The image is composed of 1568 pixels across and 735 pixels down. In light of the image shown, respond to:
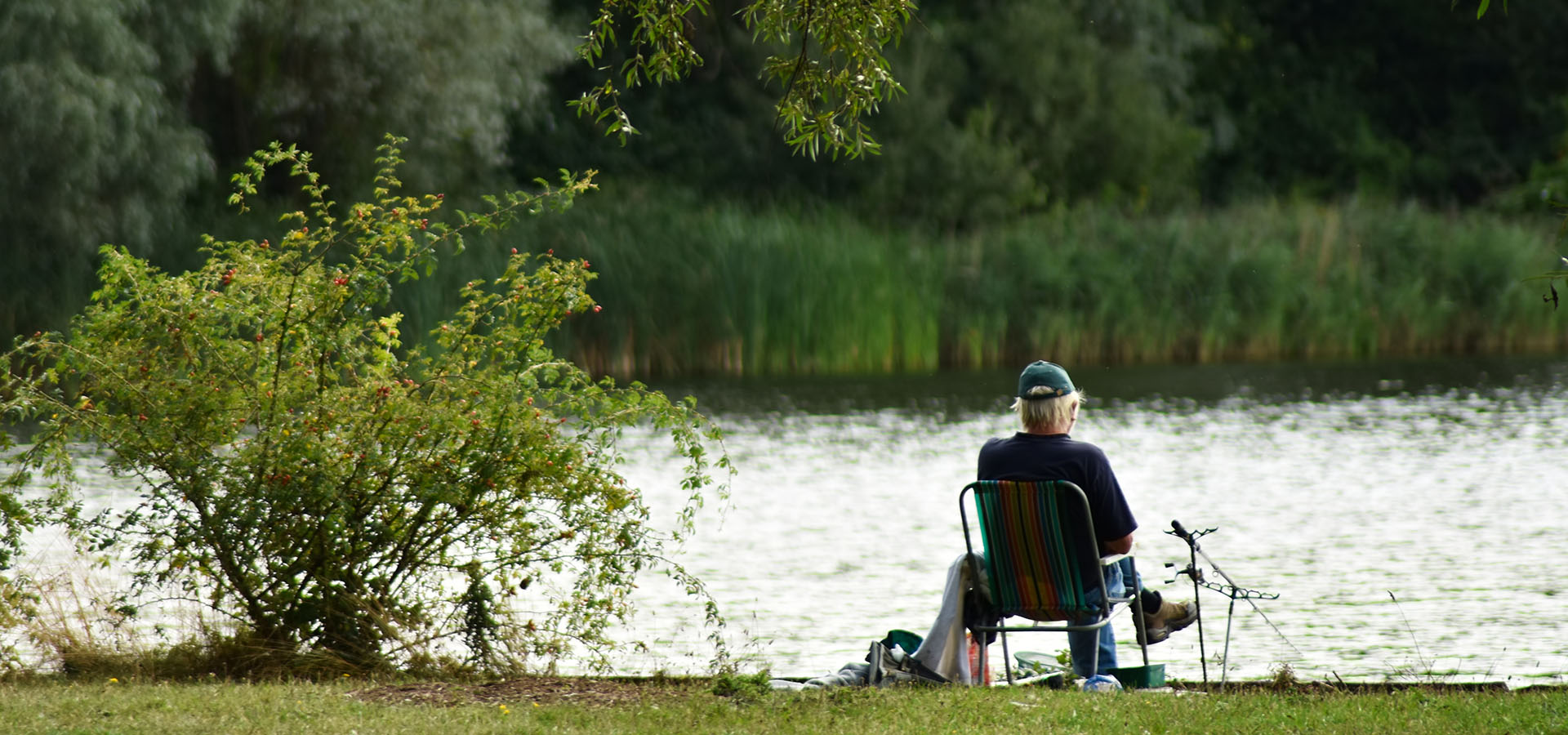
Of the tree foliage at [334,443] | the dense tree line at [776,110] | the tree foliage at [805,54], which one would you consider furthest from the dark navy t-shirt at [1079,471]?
the dense tree line at [776,110]

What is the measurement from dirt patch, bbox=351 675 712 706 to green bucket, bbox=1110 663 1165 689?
4.70ft

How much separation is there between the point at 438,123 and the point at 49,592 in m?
17.8

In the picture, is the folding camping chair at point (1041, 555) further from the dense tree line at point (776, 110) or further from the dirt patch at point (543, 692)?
the dense tree line at point (776, 110)

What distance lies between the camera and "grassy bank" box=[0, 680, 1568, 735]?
18.7 feet

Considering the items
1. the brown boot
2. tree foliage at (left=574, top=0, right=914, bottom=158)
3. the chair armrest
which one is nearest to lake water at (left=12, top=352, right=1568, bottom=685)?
the brown boot

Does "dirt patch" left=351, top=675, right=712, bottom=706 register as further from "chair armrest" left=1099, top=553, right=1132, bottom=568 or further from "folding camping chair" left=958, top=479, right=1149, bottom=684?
"chair armrest" left=1099, top=553, right=1132, bottom=568

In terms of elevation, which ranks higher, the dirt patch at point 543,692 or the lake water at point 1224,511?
the dirt patch at point 543,692

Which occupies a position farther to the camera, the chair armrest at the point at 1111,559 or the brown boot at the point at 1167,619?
the brown boot at the point at 1167,619

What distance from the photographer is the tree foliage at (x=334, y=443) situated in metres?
7.22

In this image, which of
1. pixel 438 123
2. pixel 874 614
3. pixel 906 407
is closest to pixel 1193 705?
pixel 874 614

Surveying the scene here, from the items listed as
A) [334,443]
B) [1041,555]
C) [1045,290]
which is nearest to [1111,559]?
[1041,555]

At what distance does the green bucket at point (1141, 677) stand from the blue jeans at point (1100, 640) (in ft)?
0.42

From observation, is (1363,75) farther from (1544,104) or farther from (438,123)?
(438,123)

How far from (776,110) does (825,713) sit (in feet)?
40.9
